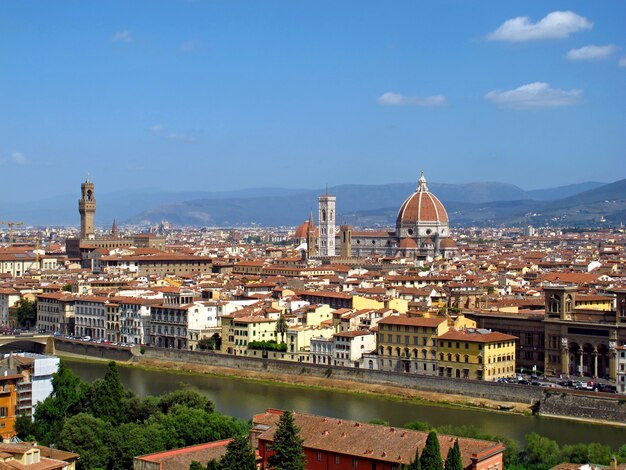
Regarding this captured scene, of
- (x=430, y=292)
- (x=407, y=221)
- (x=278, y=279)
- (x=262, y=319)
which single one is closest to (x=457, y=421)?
(x=262, y=319)

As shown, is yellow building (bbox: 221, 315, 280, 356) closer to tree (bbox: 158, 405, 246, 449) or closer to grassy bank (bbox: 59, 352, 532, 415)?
grassy bank (bbox: 59, 352, 532, 415)

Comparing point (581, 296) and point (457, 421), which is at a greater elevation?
point (581, 296)

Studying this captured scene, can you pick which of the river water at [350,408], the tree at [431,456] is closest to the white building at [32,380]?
the river water at [350,408]

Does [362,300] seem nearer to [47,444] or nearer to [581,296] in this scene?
[581,296]

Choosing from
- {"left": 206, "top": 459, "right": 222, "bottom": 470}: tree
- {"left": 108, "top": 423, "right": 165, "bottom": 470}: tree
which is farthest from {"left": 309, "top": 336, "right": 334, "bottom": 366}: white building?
{"left": 206, "top": 459, "right": 222, "bottom": 470}: tree

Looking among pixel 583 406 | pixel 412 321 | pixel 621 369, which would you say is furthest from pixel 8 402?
pixel 621 369

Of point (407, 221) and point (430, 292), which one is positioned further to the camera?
point (407, 221)
